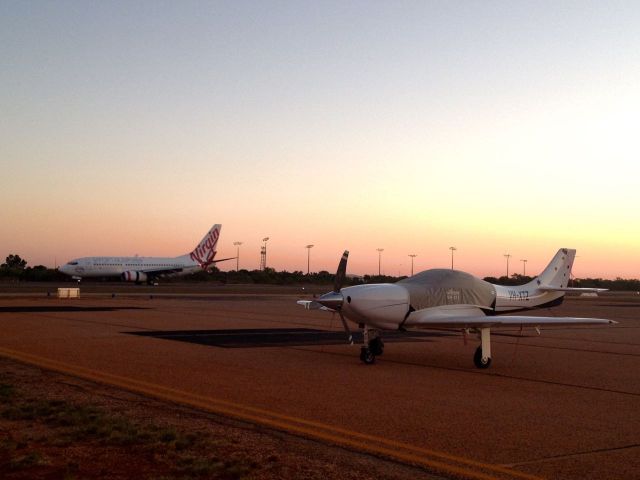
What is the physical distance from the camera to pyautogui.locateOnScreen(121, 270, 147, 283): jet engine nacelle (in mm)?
80062

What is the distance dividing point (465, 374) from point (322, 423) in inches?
257

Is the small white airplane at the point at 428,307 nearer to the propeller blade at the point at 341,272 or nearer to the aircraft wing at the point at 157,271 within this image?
the propeller blade at the point at 341,272

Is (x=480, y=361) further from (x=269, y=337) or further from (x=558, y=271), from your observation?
(x=269, y=337)

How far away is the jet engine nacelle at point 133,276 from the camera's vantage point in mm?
80062

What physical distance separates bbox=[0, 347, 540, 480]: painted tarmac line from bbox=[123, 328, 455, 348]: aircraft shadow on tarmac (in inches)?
298

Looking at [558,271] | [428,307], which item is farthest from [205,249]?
[428,307]

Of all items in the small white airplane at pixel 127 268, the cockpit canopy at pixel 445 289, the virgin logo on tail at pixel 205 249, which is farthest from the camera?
the virgin logo on tail at pixel 205 249

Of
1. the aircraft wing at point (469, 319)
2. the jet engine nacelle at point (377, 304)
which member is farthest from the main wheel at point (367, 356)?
the aircraft wing at point (469, 319)

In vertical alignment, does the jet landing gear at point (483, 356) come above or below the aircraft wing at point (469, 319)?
below

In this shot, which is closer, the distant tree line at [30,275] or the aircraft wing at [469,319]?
the aircraft wing at [469,319]

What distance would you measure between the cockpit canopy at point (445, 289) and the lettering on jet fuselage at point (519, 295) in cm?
120

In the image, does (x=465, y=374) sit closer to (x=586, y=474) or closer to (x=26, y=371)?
(x=586, y=474)

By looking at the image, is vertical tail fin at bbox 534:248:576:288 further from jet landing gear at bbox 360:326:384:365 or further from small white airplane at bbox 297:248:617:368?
jet landing gear at bbox 360:326:384:365

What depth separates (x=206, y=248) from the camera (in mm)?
87812
